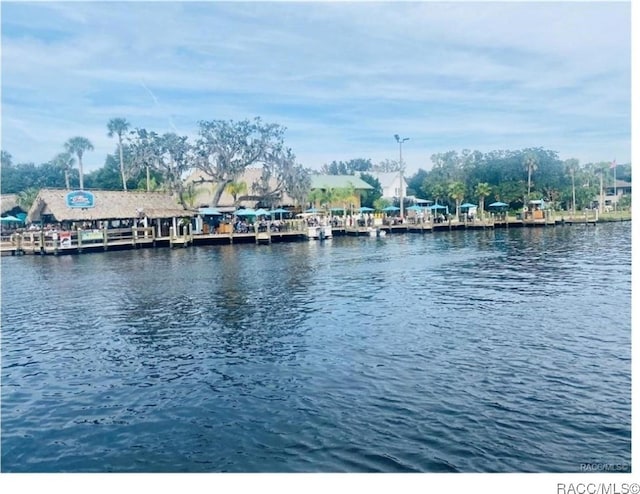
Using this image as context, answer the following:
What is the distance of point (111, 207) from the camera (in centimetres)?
4825

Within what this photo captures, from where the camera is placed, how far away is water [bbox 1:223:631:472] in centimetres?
893

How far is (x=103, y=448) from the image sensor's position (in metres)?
9.27

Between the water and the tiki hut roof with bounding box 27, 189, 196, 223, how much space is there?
22051 mm

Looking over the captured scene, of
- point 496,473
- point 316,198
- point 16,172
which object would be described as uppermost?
point 16,172

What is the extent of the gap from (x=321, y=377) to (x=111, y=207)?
40543 mm

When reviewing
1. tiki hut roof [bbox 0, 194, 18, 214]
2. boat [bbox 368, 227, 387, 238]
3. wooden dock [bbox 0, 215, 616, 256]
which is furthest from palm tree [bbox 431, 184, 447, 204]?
tiki hut roof [bbox 0, 194, 18, 214]

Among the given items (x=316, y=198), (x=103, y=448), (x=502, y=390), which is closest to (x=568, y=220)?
(x=316, y=198)

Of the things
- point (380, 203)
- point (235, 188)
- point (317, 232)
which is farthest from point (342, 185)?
point (317, 232)

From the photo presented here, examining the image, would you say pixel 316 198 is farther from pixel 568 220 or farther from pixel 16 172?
pixel 16 172

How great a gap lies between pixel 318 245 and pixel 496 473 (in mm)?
39736

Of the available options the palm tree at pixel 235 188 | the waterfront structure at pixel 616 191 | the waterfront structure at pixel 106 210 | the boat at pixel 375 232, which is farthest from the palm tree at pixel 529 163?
the waterfront structure at pixel 106 210

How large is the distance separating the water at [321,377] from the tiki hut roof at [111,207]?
2205 centimetres

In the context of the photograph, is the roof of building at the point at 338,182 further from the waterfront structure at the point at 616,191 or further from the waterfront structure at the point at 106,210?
the waterfront structure at the point at 616,191

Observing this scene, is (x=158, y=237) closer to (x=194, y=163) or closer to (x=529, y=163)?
(x=194, y=163)
